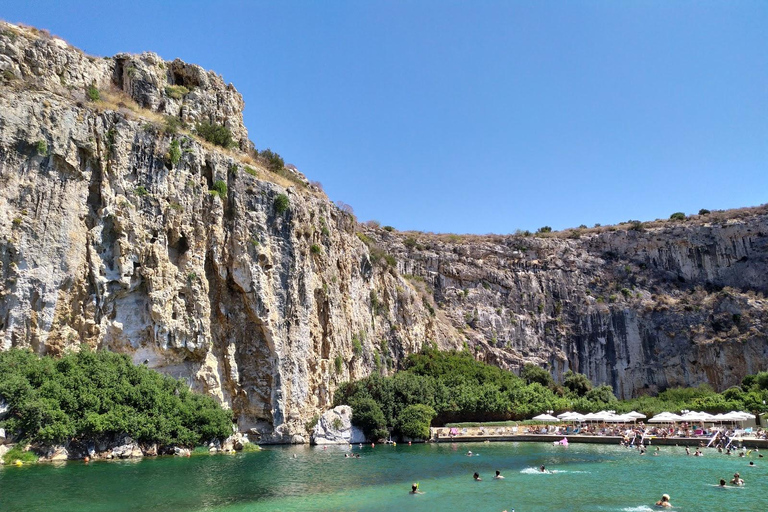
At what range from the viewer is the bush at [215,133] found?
46.4m

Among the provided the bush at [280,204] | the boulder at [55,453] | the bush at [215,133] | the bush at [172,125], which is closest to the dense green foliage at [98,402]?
the boulder at [55,453]

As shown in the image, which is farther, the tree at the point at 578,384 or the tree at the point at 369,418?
the tree at the point at 578,384

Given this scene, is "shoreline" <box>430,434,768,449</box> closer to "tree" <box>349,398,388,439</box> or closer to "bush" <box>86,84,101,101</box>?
"tree" <box>349,398,388,439</box>

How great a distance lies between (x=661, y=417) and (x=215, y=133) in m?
42.9

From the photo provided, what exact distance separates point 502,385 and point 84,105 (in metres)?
44.6

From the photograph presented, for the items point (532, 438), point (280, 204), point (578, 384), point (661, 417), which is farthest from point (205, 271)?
point (578, 384)

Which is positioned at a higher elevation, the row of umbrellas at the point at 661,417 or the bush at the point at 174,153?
the bush at the point at 174,153

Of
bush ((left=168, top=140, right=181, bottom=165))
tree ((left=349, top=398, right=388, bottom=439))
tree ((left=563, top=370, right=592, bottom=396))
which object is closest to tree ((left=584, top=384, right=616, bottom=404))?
tree ((left=563, top=370, right=592, bottom=396))

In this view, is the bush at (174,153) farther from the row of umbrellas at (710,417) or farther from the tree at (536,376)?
the tree at (536,376)

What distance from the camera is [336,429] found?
1732 inches

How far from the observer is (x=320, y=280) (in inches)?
1929

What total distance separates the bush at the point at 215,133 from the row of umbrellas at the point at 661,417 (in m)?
36.5

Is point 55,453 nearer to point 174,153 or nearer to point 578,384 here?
point 174,153

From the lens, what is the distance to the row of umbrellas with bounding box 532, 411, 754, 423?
40750 mm
